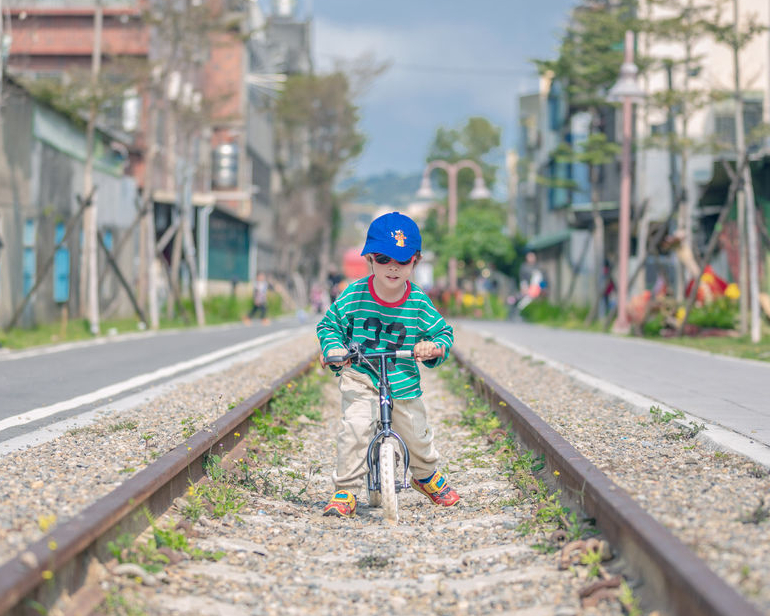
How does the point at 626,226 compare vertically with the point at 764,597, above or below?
above

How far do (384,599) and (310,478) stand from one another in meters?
2.87

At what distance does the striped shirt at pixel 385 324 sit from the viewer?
18.3ft

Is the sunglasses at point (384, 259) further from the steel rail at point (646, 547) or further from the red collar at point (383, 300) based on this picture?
the steel rail at point (646, 547)

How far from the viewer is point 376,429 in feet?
18.5

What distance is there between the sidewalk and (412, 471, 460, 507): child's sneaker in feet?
5.14

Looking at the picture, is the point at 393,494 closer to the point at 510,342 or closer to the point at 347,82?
the point at 510,342

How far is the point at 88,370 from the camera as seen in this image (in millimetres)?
13031

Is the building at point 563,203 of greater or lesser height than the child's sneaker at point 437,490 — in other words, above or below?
above

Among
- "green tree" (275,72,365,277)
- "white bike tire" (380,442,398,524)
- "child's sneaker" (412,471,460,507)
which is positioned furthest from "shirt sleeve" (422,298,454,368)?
"green tree" (275,72,365,277)

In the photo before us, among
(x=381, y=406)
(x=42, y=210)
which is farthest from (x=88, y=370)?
(x=42, y=210)

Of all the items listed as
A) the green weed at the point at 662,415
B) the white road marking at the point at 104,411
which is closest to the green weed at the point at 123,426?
the white road marking at the point at 104,411

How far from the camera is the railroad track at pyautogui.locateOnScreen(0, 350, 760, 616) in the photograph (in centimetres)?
324

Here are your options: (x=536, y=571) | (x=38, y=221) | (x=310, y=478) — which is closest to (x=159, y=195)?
(x=38, y=221)

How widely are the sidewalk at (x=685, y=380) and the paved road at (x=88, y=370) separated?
15.1 feet
